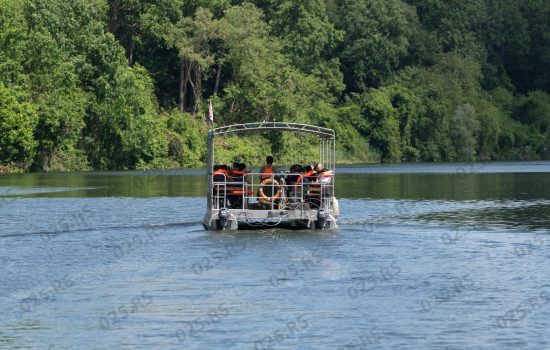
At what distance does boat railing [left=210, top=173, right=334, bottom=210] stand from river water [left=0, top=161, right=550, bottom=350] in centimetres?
110

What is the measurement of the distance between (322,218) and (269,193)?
203 cm

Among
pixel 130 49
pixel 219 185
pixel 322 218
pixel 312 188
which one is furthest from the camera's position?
pixel 130 49

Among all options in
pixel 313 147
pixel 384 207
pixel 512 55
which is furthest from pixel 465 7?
pixel 384 207

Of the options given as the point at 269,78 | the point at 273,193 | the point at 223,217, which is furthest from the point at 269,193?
the point at 269,78

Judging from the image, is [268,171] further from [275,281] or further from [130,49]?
[130,49]

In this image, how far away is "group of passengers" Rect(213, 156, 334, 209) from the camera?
42031mm

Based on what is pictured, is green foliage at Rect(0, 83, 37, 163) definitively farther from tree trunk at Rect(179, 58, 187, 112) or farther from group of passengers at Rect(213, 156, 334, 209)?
group of passengers at Rect(213, 156, 334, 209)

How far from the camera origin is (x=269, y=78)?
131 metres

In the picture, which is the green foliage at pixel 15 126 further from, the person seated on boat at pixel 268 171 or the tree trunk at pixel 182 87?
the person seated on boat at pixel 268 171

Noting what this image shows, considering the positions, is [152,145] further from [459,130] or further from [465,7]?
[465,7]

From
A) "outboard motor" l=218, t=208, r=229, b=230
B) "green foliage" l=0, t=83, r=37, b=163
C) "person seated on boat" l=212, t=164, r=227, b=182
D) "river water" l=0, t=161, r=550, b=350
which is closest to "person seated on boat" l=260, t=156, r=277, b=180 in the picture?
"person seated on boat" l=212, t=164, r=227, b=182

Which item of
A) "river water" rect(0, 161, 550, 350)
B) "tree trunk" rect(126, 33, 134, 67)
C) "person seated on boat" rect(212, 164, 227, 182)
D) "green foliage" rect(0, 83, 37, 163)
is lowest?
"river water" rect(0, 161, 550, 350)

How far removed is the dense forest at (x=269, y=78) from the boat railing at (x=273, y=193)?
193 feet

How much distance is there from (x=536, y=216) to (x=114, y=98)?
62.6 meters
